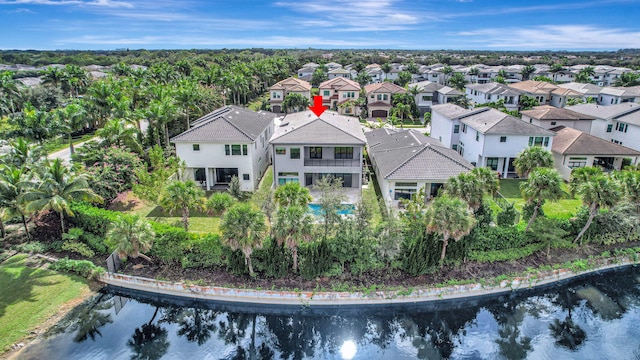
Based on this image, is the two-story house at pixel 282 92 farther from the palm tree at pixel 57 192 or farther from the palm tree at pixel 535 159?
the palm tree at pixel 57 192

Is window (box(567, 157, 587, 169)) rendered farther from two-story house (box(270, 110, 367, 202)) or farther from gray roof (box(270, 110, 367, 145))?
two-story house (box(270, 110, 367, 202))

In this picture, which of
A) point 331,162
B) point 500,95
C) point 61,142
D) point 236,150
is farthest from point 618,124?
point 61,142

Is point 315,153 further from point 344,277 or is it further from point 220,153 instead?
point 344,277

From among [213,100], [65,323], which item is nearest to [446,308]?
[65,323]

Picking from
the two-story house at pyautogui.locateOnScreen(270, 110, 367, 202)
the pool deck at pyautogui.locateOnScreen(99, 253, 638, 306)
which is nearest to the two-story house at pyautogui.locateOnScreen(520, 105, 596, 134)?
the two-story house at pyautogui.locateOnScreen(270, 110, 367, 202)

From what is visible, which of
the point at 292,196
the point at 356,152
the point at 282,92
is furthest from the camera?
the point at 282,92

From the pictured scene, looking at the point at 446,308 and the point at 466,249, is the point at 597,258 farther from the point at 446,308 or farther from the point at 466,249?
the point at 446,308

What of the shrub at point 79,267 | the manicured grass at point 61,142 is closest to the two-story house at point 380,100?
the manicured grass at point 61,142
